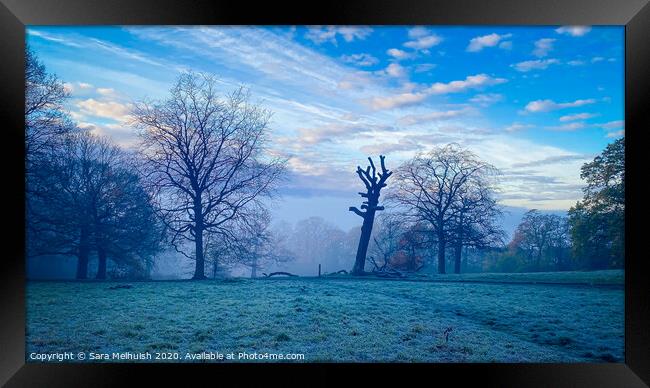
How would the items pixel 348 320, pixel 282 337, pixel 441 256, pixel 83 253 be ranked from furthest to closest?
pixel 441 256
pixel 83 253
pixel 348 320
pixel 282 337

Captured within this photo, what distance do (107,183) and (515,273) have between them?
6299 millimetres

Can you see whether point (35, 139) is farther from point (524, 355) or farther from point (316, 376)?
point (524, 355)

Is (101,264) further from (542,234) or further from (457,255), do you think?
(542,234)

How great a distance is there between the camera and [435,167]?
5.97m

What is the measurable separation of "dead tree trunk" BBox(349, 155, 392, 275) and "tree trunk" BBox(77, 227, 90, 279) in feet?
13.0

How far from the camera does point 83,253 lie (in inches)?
232

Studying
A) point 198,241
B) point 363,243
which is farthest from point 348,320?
point 198,241

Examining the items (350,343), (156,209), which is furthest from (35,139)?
(350,343)

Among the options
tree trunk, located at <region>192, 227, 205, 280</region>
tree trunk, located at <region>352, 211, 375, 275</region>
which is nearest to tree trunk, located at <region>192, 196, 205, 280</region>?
tree trunk, located at <region>192, 227, 205, 280</region>

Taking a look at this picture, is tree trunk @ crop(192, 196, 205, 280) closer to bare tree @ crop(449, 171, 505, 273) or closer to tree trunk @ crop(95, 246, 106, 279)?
tree trunk @ crop(95, 246, 106, 279)

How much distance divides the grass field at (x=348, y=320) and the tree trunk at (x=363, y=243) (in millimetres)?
404
